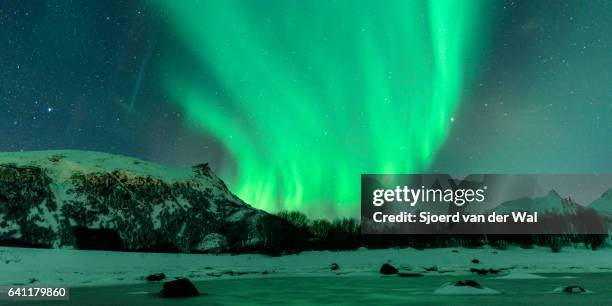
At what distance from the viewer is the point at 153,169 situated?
106000 millimetres

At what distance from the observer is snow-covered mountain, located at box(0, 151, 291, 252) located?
83750 mm

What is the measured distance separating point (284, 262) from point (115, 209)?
2832cm

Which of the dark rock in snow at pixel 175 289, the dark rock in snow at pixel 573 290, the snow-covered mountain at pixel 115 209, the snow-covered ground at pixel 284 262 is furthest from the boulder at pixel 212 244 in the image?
the dark rock in snow at pixel 573 290

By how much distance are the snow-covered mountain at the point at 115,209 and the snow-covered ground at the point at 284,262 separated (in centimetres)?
1035

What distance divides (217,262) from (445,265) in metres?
25.4

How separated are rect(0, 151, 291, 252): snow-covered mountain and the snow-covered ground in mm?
10352

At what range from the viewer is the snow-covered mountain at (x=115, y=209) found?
83750 millimetres

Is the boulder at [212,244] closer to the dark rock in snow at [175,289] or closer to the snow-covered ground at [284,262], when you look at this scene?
the snow-covered ground at [284,262]

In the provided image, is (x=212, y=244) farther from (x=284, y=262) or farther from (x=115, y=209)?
(x=284, y=262)

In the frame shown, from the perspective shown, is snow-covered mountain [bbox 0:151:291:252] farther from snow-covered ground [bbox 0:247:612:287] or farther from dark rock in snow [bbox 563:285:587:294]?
dark rock in snow [bbox 563:285:587:294]

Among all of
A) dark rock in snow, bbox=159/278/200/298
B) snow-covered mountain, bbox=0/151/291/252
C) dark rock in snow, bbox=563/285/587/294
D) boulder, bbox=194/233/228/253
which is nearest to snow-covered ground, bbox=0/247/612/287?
boulder, bbox=194/233/228/253

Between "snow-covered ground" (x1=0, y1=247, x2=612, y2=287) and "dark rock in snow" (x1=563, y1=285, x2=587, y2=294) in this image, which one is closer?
"dark rock in snow" (x1=563, y1=285, x2=587, y2=294)

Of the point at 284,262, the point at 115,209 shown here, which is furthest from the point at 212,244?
the point at 284,262

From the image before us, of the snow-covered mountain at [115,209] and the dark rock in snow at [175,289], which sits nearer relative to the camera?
the dark rock in snow at [175,289]
